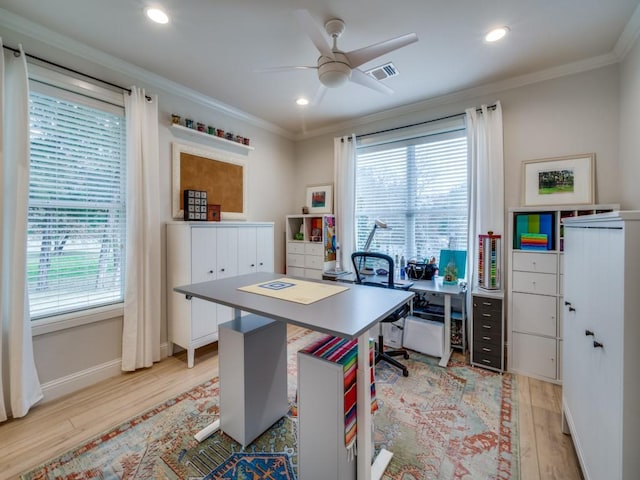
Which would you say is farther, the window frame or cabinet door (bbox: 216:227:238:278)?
cabinet door (bbox: 216:227:238:278)

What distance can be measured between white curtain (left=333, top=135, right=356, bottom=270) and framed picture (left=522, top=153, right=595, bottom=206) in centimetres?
186

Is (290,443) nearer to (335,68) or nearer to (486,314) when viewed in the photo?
(486,314)

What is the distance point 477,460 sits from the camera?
155 centimetres

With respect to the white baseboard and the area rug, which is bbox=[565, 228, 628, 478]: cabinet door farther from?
the white baseboard

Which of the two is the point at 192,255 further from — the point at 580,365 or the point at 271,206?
the point at 580,365

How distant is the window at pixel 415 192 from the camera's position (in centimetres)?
309

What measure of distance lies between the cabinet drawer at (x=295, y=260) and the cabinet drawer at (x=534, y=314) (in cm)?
247

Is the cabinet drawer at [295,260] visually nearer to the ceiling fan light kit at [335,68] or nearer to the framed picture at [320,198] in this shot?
the framed picture at [320,198]

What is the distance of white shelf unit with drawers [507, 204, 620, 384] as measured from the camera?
2.29 metres

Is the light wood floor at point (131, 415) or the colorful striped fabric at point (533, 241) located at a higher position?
the colorful striped fabric at point (533, 241)

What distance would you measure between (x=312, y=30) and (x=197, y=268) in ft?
7.05

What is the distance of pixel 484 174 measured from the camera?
2760 millimetres

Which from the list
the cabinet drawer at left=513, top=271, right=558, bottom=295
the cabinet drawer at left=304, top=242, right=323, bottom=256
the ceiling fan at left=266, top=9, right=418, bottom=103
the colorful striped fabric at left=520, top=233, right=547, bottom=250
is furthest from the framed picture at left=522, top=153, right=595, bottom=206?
the cabinet drawer at left=304, top=242, right=323, bottom=256

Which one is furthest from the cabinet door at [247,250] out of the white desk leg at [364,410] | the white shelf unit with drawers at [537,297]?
the white shelf unit with drawers at [537,297]
